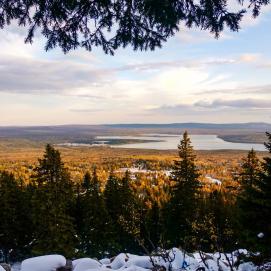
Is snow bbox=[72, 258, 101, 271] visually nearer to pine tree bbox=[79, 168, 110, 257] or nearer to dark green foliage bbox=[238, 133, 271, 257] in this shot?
dark green foliage bbox=[238, 133, 271, 257]

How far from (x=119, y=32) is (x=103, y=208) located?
3000cm

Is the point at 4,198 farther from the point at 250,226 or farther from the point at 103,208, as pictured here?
the point at 250,226

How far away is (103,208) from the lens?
121ft

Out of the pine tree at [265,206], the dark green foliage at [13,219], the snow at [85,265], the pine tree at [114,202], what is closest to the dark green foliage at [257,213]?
the pine tree at [265,206]

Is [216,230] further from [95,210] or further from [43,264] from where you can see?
[95,210]

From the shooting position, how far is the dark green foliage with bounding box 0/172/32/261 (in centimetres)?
3659

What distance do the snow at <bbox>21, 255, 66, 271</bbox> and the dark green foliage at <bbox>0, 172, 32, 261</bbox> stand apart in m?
27.2

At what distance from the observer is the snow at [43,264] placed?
10234 millimetres

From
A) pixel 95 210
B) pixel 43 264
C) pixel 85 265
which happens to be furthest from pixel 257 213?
pixel 95 210

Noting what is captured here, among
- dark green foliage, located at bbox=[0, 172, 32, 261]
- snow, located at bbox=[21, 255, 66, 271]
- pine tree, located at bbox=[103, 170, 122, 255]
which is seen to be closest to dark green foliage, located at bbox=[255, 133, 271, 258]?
snow, located at bbox=[21, 255, 66, 271]

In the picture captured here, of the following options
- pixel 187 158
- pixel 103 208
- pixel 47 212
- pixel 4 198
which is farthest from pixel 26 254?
pixel 187 158

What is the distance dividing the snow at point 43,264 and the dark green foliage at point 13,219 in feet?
89.1

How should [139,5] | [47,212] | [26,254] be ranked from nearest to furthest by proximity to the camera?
[139,5]
[47,212]
[26,254]

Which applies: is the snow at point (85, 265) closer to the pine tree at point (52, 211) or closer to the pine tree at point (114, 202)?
the pine tree at point (52, 211)
